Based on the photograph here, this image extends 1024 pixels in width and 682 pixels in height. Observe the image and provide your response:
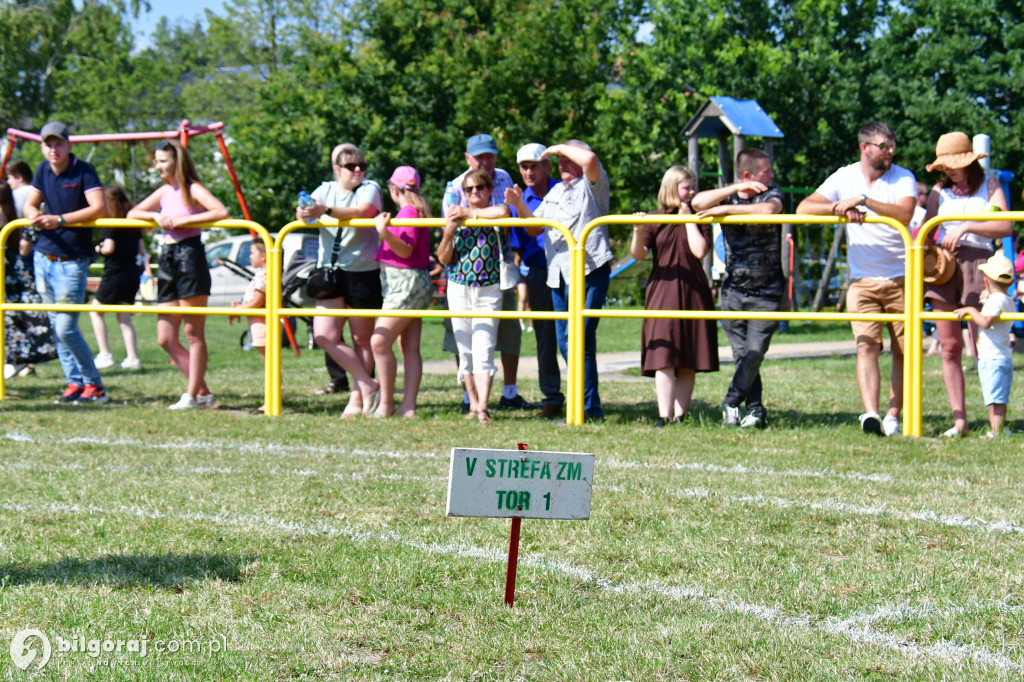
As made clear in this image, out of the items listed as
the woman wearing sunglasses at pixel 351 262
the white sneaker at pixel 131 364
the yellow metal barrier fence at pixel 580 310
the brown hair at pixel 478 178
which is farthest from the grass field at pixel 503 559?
the white sneaker at pixel 131 364

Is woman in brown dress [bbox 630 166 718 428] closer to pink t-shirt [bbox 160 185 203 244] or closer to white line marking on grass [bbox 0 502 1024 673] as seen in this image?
pink t-shirt [bbox 160 185 203 244]

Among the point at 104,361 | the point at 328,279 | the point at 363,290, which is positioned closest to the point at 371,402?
the point at 363,290

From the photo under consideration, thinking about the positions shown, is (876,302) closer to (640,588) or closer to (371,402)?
(371,402)

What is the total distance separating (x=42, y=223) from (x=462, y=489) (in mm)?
6591

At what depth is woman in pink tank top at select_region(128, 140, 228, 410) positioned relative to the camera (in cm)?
908

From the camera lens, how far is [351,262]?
29.4ft

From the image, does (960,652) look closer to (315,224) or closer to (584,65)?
(315,224)

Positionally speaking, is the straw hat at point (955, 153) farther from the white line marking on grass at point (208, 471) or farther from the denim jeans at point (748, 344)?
the white line marking on grass at point (208, 471)

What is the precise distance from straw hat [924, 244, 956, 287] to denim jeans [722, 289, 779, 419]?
974 millimetres

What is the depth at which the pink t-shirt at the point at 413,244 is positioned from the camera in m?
8.73

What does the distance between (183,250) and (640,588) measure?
19.8 ft

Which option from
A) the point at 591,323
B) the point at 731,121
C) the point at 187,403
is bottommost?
the point at 187,403

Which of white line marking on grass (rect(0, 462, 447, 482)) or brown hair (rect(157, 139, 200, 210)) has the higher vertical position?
brown hair (rect(157, 139, 200, 210))

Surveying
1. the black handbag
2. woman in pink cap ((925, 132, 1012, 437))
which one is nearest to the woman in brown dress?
woman in pink cap ((925, 132, 1012, 437))
